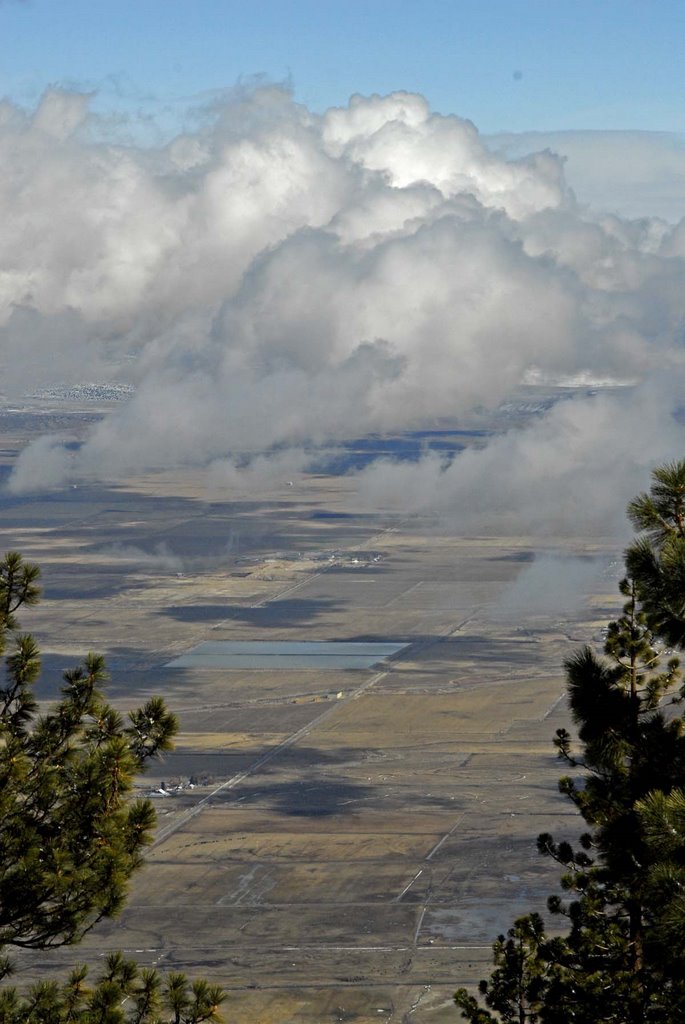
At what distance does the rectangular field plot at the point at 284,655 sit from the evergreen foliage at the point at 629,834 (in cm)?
11148

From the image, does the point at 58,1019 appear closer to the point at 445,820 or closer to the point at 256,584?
the point at 445,820

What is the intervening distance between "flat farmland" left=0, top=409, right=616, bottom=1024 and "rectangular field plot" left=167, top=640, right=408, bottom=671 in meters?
1.74

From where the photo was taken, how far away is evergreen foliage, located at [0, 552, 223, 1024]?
64.0 feet

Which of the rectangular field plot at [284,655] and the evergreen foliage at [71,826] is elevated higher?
the evergreen foliage at [71,826]

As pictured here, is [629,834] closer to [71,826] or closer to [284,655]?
[71,826]

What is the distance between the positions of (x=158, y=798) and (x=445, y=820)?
54.4 feet

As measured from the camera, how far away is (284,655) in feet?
465

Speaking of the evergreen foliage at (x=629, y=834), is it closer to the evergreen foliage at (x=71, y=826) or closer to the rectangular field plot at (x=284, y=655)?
the evergreen foliage at (x=71, y=826)

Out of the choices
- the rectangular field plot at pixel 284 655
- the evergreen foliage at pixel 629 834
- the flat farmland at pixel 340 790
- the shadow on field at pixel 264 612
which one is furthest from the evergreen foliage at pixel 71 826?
the shadow on field at pixel 264 612

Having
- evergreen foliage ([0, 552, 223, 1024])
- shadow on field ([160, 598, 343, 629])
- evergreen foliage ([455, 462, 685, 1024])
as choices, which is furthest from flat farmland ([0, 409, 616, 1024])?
evergreen foliage ([0, 552, 223, 1024])

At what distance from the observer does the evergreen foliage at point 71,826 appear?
19.5 m

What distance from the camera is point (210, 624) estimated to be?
159250 mm

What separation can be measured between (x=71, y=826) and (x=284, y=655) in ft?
401

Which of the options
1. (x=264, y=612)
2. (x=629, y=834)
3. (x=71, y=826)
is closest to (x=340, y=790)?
(x=629, y=834)
